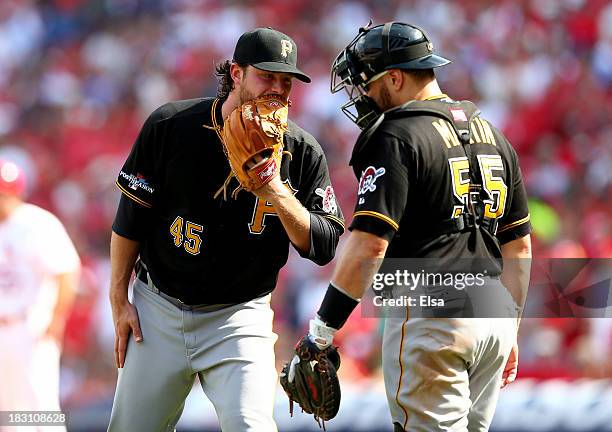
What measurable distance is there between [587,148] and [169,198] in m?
6.40

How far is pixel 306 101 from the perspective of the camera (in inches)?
418

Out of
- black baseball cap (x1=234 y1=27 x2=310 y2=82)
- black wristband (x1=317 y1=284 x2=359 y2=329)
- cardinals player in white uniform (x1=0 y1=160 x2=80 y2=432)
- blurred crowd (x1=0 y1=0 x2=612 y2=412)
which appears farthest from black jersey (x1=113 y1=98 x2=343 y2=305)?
blurred crowd (x1=0 y1=0 x2=612 y2=412)

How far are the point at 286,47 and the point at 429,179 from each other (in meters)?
0.90

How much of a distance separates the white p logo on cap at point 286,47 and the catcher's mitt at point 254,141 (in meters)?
0.31

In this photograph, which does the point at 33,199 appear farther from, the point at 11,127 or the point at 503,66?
the point at 503,66

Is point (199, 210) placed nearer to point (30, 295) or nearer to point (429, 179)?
point (429, 179)

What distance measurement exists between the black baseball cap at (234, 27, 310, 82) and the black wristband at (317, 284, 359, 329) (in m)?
0.96

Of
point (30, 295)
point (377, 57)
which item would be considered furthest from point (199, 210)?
point (30, 295)

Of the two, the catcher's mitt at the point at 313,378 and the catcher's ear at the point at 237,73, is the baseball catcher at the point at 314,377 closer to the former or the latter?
the catcher's mitt at the point at 313,378

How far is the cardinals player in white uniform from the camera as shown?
19.5 ft

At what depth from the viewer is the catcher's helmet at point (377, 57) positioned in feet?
12.4

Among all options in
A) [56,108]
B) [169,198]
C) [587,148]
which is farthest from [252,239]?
[56,108]
